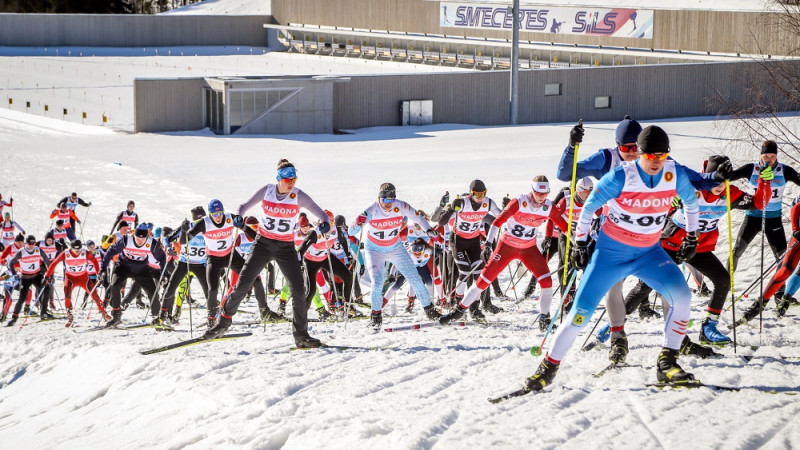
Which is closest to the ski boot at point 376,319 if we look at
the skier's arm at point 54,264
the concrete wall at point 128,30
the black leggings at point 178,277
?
the black leggings at point 178,277

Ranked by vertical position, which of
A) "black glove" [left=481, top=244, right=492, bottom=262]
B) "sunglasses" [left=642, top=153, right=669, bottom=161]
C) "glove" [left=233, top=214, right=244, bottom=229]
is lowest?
"black glove" [left=481, top=244, right=492, bottom=262]

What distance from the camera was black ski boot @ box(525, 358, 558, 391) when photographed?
728 cm

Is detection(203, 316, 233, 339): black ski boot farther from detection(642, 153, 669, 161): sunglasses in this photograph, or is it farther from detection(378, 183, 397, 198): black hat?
detection(642, 153, 669, 161): sunglasses

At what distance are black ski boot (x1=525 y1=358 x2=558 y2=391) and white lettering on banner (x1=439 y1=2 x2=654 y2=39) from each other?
34.6 m

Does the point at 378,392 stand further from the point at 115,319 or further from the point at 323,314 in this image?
the point at 115,319

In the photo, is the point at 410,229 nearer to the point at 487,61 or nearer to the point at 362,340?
the point at 362,340

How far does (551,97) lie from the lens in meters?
36.2

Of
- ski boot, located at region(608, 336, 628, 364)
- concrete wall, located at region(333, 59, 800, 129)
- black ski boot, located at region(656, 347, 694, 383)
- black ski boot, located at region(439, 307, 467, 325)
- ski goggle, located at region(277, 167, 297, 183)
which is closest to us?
black ski boot, located at region(656, 347, 694, 383)

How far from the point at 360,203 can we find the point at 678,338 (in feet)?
49.0

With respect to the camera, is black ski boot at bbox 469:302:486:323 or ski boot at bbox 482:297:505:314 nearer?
black ski boot at bbox 469:302:486:323

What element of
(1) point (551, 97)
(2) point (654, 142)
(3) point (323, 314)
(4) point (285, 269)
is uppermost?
(1) point (551, 97)

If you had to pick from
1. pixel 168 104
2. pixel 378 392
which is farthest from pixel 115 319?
pixel 168 104

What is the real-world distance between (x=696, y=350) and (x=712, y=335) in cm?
64

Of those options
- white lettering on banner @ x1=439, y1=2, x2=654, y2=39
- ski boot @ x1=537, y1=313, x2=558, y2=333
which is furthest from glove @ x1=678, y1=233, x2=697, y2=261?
white lettering on banner @ x1=439, y1=2, x2=654, y2=39
